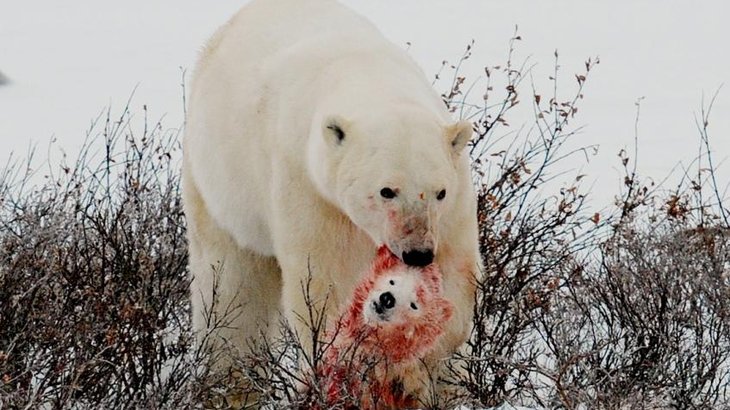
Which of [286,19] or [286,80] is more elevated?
[286,19]

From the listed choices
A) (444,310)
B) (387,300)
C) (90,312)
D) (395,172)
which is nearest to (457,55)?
(90,312)

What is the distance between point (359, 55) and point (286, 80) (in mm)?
225

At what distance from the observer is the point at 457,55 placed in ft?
42.4

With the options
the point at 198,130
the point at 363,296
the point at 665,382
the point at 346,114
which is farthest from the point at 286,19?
the point at 665,382

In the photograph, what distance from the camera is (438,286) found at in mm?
3529

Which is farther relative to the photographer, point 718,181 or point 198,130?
point 718,181

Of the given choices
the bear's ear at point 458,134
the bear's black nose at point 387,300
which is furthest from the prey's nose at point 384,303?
the bear's ear at point 458,134

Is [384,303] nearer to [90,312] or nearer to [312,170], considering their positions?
[312,170]

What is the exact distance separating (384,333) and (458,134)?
58 cm

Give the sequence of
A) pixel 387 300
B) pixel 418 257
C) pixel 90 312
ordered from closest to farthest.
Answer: pixel 418 257 < pixel 387 300 < pixel 90 312

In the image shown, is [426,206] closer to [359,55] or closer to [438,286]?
[438,286]

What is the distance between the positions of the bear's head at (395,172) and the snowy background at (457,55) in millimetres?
4276

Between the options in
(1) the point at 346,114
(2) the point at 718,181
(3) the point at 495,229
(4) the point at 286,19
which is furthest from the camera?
(2) the point at 718,181

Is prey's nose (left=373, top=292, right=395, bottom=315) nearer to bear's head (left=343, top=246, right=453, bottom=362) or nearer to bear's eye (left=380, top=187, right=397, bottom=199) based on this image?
bear's head (left=343, top=246, right=453, bottom=362)
